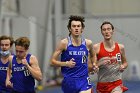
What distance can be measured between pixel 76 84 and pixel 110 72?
70 centimetres

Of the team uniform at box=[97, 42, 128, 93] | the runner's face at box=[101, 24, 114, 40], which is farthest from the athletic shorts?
the runner's face at box=[101, 24, 114, 40]

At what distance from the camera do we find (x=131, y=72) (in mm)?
18359

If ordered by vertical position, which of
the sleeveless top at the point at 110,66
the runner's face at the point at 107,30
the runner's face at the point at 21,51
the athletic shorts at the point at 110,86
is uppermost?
the runner's face at the point at 107,30

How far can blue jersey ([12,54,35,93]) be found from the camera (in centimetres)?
736

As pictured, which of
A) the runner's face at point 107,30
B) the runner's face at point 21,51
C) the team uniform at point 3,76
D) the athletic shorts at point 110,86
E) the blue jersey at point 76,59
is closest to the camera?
the runner's face at point 21,51

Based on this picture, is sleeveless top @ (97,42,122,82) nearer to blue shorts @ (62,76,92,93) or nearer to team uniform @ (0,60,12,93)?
blue shorts @ (62,76,92,93)

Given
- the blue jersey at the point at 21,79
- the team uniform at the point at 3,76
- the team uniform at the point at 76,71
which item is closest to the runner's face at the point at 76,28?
the team uniform at the point at 76,71

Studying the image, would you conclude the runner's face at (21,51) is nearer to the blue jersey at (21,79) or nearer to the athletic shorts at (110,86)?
the blue jersey at (21,79)

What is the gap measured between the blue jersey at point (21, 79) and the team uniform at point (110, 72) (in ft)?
4.01

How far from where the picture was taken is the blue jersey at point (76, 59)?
749 cm

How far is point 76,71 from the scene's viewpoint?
750 centimetres

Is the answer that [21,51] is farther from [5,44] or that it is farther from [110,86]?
[110,86]

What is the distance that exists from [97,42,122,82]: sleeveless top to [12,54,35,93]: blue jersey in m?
1.22

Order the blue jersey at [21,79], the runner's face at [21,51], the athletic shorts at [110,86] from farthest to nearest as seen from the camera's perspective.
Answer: the athletic shorts at [110,86], the blue jersey at [21,79], the runner's face at [21,51]
